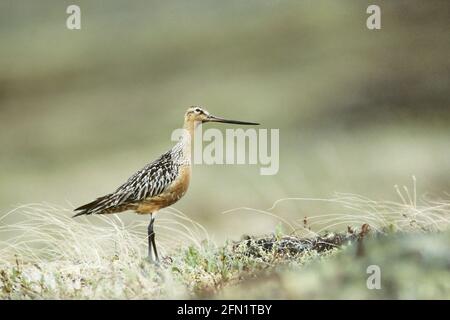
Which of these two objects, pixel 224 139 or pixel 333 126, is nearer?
pixel 224 139

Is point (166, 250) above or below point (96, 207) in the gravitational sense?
below

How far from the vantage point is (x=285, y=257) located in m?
12.0

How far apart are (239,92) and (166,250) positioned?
15.6 feet

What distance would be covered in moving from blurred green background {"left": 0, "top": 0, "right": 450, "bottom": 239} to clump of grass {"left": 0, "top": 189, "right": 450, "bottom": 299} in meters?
1.04

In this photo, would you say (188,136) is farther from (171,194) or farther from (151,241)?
(151,241)

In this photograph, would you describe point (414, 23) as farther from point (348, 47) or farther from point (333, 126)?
point (333, 126)

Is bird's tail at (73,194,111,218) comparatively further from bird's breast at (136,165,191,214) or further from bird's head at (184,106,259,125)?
bird's head at (184,106,259,125)

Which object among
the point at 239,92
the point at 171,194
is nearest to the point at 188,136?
the point at 171,194

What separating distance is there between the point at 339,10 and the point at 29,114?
5562 mm

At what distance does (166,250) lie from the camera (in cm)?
1291

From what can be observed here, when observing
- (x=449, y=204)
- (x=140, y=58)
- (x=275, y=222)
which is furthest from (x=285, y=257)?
(x=140, y=58)

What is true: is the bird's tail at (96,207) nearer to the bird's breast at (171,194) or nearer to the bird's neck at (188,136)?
the bird's breast at (171,194)

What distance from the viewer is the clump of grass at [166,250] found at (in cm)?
1146

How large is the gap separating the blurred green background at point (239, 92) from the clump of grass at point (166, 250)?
1037mm
